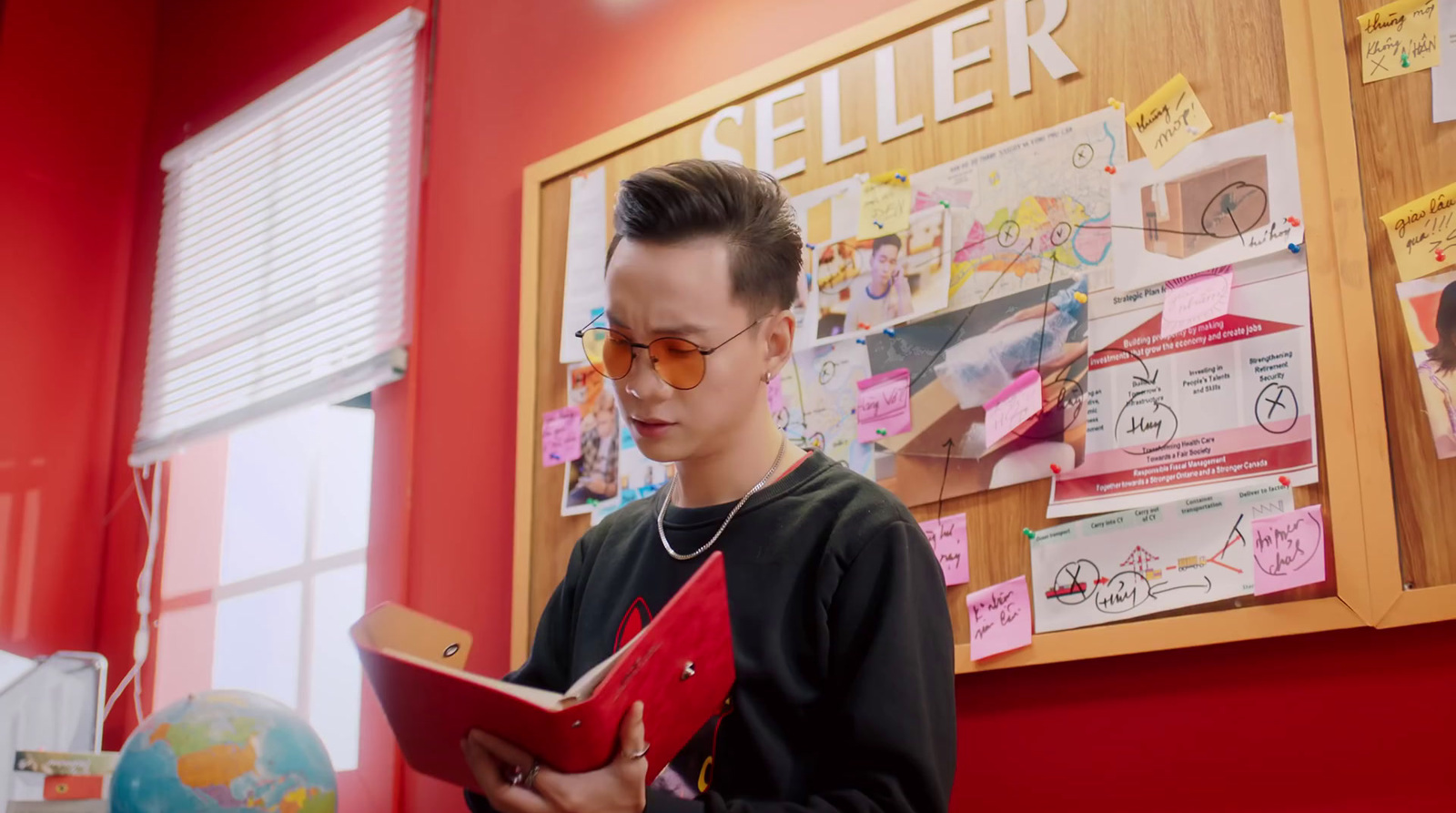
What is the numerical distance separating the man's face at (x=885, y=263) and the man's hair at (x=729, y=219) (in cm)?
71

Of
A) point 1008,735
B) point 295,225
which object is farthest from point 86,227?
point 1008,735

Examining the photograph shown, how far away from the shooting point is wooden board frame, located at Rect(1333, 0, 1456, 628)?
162cm

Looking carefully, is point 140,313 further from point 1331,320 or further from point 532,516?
point 1331,320

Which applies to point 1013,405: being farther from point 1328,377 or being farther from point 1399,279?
point 1399,279

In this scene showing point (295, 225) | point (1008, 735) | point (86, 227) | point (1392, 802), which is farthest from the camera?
point (86, 227)

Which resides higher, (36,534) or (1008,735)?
(36,534)

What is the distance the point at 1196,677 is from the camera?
70.4 inches

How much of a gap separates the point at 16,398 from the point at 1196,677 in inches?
142

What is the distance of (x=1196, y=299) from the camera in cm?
186

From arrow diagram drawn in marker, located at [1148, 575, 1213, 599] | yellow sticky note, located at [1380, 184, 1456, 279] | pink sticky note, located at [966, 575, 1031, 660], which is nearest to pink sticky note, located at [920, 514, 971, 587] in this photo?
pink sticky note, located at [966, 575, 1031, 660]

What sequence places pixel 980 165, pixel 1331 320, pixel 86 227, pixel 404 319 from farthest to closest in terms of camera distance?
pixel 86 227, pixel 404 319, pixel 980 165, pixel 1331 320

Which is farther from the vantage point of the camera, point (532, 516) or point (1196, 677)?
point (532, 516)

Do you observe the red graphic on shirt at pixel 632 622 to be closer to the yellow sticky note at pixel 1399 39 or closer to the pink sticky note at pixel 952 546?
the pink sticky note at pixel 952 546

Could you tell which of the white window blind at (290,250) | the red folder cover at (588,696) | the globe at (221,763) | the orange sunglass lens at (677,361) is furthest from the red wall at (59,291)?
the orange sunglass lens at (677,361)
